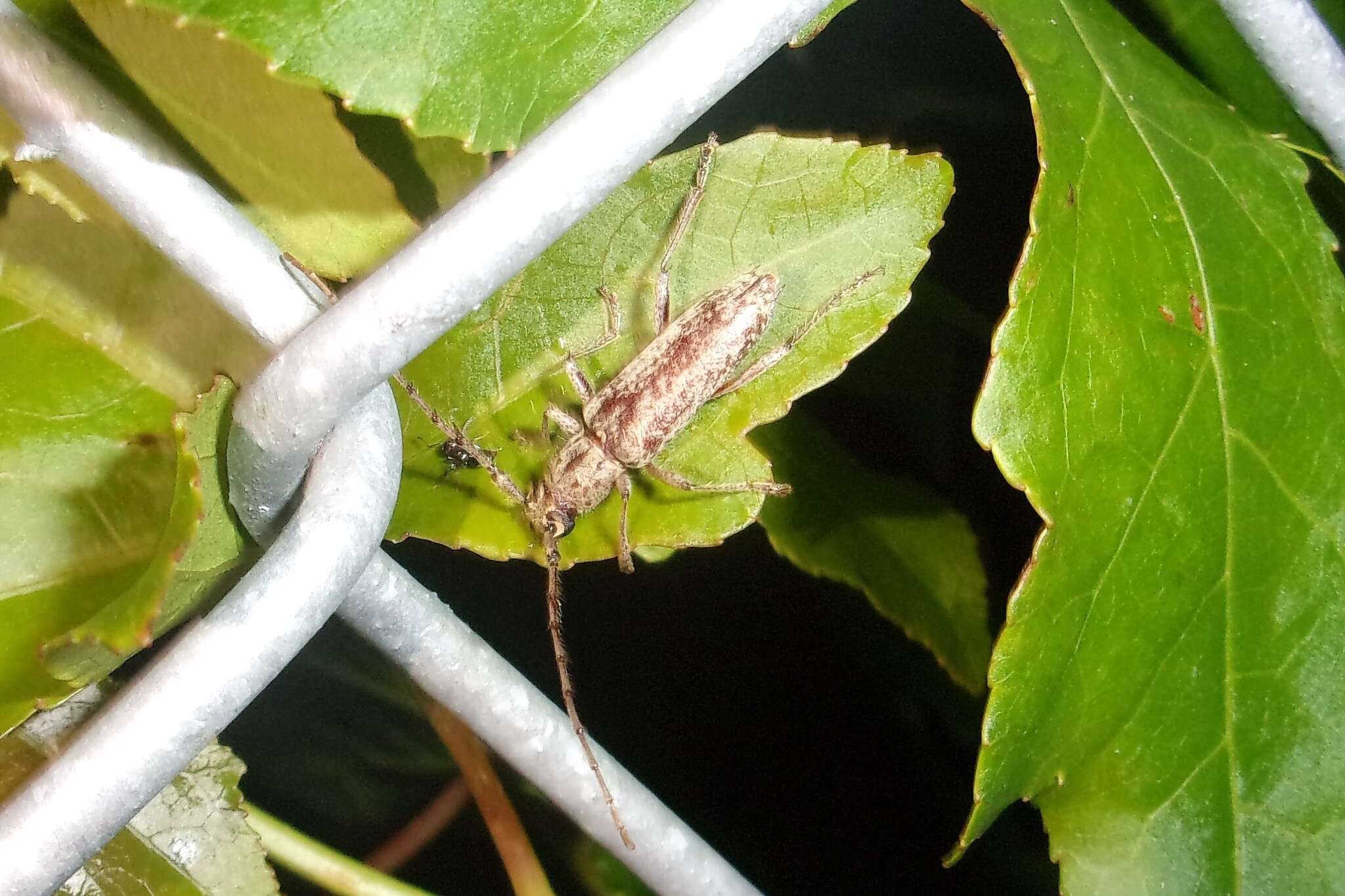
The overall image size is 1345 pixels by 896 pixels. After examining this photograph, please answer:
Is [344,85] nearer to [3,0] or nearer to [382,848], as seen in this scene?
[3,0]

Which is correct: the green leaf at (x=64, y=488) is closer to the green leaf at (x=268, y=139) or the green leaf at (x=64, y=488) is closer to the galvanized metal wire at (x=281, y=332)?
the green leaf at (x=268, y=139)

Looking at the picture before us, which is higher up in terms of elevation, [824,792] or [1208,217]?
[1208,217]

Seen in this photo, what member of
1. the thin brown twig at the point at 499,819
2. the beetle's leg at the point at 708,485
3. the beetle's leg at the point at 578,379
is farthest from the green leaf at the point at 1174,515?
the thin brown twig at the point at 499,819

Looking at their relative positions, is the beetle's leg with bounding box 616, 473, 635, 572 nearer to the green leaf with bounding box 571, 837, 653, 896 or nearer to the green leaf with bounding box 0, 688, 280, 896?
the green leaf with bounding box 0, 688, 280, 896

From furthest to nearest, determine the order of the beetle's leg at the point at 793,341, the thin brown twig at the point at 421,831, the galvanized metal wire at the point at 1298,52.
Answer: the thin brown twig at the point at 421,831
the beetle's leg at the point at 793,341
the galvanized metal wire at the point at 1298,52


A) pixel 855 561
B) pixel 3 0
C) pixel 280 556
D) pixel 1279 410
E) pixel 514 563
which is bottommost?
pixel 855 561

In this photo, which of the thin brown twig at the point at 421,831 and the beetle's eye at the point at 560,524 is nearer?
the beetle's eye at the point at 560,524

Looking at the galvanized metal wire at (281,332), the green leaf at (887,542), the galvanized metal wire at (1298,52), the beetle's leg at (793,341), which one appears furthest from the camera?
the green leaf at (887,542)

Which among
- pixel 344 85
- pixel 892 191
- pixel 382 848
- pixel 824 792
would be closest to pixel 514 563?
pixel 382 848
